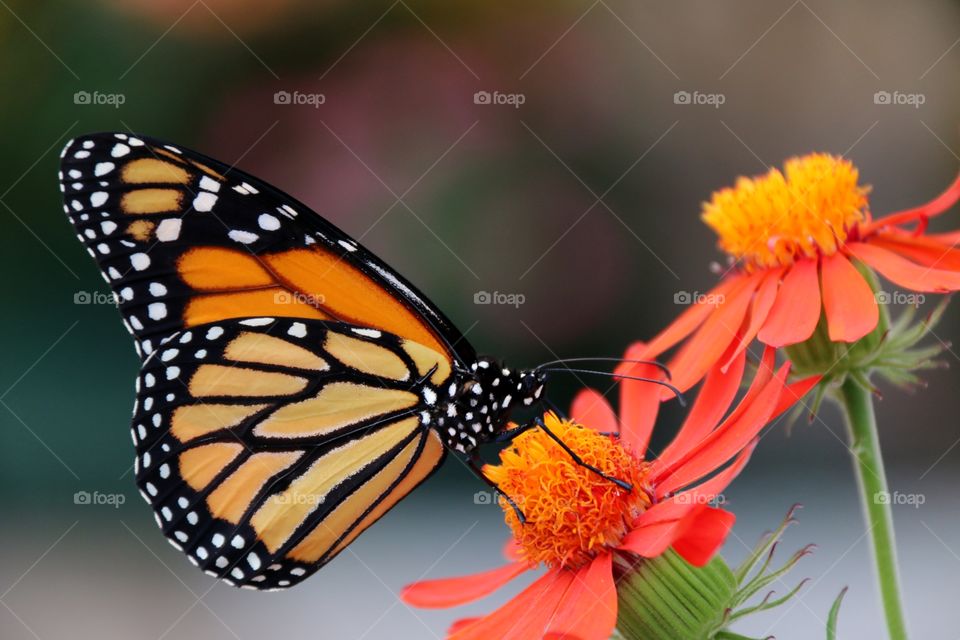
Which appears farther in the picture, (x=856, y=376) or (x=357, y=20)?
(x=357, y=20)

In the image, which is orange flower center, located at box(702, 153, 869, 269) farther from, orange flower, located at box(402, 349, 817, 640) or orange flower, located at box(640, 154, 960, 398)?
orange flower, located at box(402, 349, 817, 640)

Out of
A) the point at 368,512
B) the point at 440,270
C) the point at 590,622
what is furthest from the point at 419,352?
the point at 440,270

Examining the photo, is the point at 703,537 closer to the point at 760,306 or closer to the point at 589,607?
the point at 589,607

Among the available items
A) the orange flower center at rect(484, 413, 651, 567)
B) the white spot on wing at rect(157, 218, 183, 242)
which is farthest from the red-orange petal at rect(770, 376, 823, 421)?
the white spot on wing at rect(157, 218, 183, 242)

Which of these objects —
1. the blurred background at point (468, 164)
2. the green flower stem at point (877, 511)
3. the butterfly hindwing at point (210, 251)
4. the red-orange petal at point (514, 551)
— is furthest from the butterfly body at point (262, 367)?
the blurred background at point (468, 164)

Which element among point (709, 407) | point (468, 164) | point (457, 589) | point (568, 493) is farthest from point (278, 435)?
point (468, 164)

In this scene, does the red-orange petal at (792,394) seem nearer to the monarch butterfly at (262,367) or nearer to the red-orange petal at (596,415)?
the red-orange petal at (596,415)

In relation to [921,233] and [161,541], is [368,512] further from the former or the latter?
[161,541]
